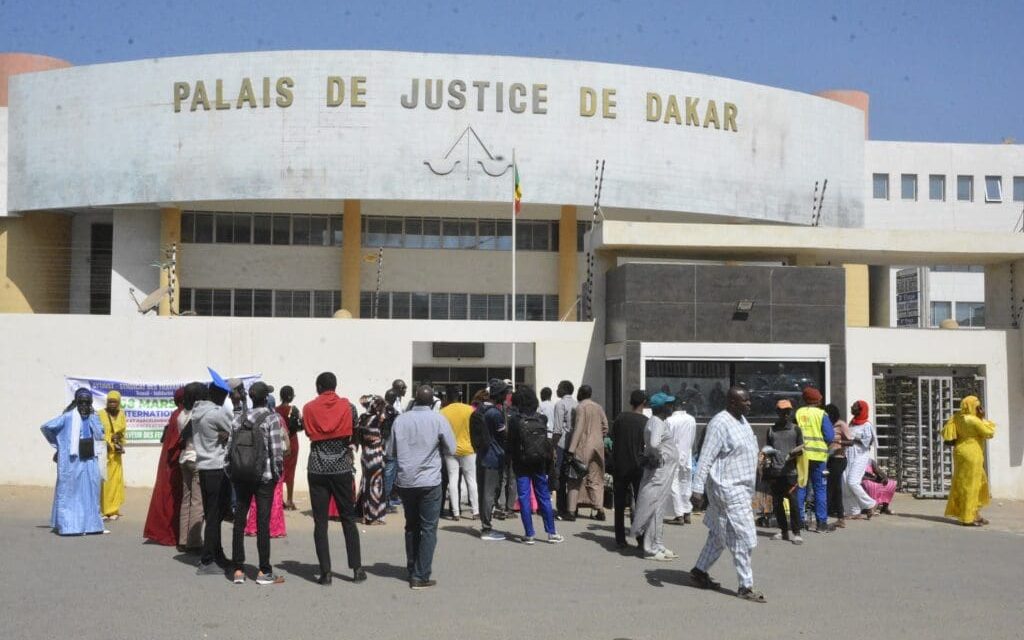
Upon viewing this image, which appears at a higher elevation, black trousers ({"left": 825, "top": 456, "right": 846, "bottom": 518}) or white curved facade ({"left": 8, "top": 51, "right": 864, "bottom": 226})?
white curved facade ({"left": 8, "top": 51, "right": 864, "bottom": 226})

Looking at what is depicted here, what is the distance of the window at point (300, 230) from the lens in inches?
1203

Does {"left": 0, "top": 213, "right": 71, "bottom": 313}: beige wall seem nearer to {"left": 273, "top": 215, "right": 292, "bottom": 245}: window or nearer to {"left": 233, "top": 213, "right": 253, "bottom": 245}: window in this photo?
{"left": 233, "top": 213, "right": 253, "bottom": 245}: window

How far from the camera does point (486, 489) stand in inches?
498

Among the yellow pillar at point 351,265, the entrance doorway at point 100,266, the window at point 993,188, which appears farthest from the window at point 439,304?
the window at point 993,188

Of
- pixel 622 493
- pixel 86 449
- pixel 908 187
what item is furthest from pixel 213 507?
pixel 908 187

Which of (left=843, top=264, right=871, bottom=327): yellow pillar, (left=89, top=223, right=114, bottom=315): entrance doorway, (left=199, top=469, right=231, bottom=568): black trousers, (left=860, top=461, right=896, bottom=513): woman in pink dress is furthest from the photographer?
(left=843, top=264, right=871, bottom=327): yellow pillar

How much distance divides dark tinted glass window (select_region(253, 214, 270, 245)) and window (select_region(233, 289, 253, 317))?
55.9 inches

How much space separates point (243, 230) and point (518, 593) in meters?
23.1

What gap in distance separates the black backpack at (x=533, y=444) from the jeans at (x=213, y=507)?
3.27 meters

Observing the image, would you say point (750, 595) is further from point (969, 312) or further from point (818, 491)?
point (969, 312)

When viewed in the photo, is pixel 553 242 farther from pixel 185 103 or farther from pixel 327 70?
pixel 185 103

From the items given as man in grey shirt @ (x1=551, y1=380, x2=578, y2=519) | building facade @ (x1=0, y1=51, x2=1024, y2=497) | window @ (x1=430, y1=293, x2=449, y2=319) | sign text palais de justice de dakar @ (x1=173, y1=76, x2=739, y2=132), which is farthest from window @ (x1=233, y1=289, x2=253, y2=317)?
man in grey shirt @ (x1=551, y1=380, x2=578, y2=519)

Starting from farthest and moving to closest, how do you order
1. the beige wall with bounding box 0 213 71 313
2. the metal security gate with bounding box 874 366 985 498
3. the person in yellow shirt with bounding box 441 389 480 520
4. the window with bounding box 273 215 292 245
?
the window with bounding box 273 215 292 245 < the beige wall with bounding box 0 213 71 313 < the metal security gate with bounding box 874 366 985 498 < the person in yellow shirt with bounding box 441 389 480 520

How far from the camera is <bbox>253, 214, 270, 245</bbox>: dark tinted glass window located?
30.4m
